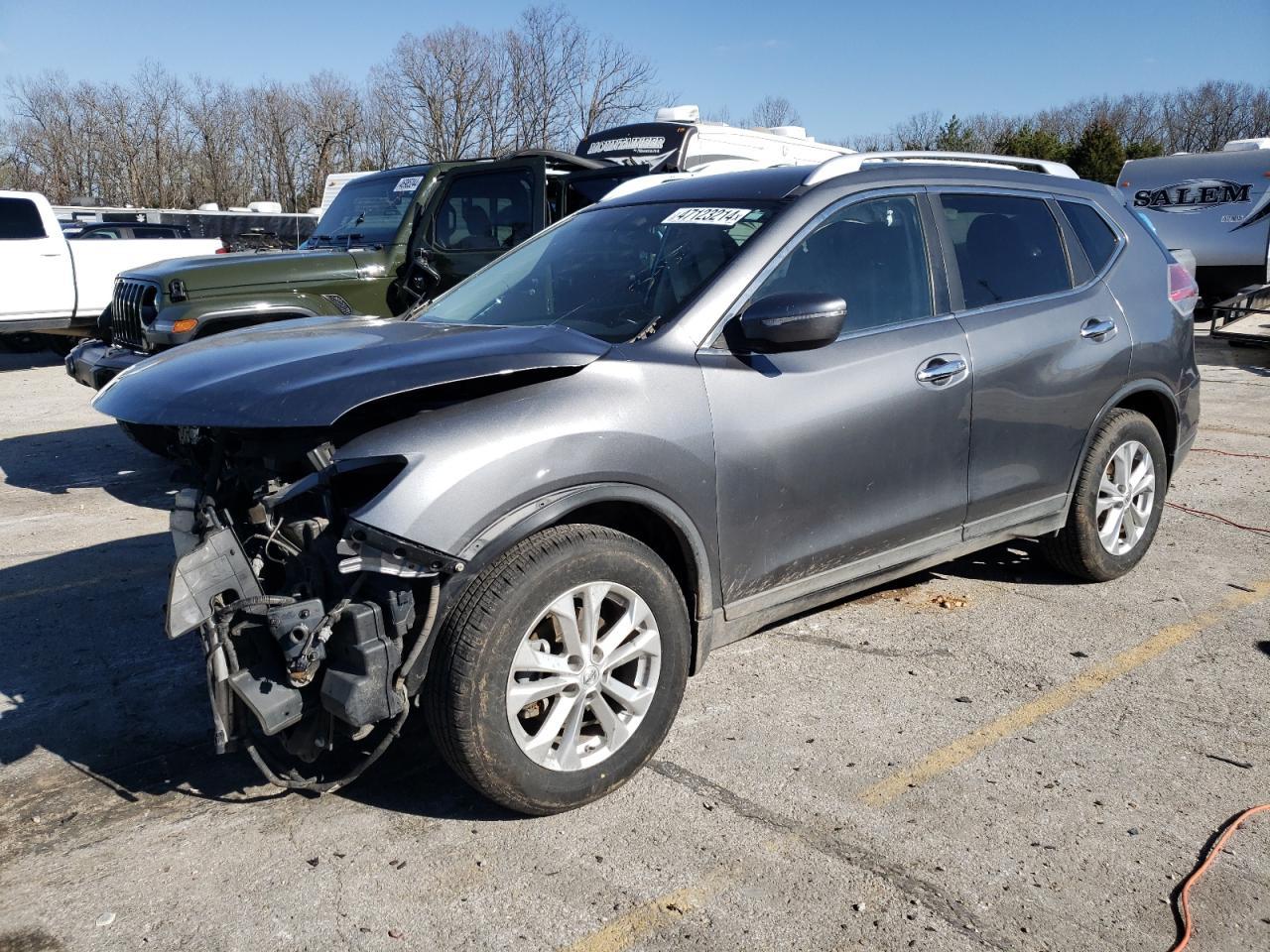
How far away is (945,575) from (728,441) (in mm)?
2423

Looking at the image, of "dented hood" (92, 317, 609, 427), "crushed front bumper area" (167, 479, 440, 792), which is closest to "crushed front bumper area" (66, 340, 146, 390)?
"dented hood" (92, 317, 609, 427)

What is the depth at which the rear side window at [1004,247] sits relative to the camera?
4.40 m

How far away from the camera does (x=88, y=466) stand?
8.17 metres

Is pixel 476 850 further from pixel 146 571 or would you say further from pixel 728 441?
pixel 146 571

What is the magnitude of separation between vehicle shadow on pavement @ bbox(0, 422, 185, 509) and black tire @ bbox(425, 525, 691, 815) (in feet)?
14.4

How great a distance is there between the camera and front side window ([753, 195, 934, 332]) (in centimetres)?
384

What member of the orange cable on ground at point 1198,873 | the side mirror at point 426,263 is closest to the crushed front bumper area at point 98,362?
the side mirror at point 426,263

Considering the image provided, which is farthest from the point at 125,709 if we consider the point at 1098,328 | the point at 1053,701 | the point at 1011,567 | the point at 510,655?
the point at 1098,328

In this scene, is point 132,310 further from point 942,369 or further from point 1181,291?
point 1181,291

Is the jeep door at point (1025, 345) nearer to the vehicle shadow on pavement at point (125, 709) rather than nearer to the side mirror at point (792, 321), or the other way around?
the side mirror at point (792, 321)

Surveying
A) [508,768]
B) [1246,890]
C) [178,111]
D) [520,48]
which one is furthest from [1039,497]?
[178,111]

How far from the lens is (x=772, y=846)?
304cm

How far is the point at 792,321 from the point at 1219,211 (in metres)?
15.9

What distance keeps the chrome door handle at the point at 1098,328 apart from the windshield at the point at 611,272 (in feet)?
5.52
